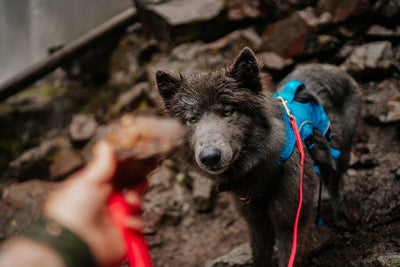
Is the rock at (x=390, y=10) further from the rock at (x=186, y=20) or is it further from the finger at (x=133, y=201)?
the finger at (x=133, y=201)

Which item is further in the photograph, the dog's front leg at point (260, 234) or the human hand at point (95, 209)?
the dog's front leg at point (260, 234)

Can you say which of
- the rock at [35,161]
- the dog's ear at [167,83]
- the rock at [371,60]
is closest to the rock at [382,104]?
the rock at [371,60]

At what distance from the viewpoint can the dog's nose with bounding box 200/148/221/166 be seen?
220 centimetres

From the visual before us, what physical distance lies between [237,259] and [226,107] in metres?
2.53

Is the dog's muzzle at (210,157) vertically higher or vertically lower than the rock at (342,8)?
higher

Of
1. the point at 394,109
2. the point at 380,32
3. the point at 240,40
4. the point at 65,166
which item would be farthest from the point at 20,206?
the point at 380,32

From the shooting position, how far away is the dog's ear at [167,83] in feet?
9.35

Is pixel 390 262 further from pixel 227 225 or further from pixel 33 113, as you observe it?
pixel 33 113

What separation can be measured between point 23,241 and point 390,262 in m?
3.37

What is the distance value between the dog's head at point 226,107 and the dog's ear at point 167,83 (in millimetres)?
78

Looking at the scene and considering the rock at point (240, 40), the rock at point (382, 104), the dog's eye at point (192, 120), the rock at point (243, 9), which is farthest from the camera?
the rock at point (243, 9)

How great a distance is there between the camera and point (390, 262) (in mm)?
2580

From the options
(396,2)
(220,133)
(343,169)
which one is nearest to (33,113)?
(220,133)

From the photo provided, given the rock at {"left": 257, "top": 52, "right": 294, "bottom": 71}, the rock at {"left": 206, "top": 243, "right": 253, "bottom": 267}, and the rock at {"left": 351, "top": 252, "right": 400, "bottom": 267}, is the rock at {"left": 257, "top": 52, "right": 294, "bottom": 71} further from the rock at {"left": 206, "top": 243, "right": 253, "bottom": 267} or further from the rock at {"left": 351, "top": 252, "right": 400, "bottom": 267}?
the rock at {"left": 351, "top": 252, "right": 400, "bottom": 267}
